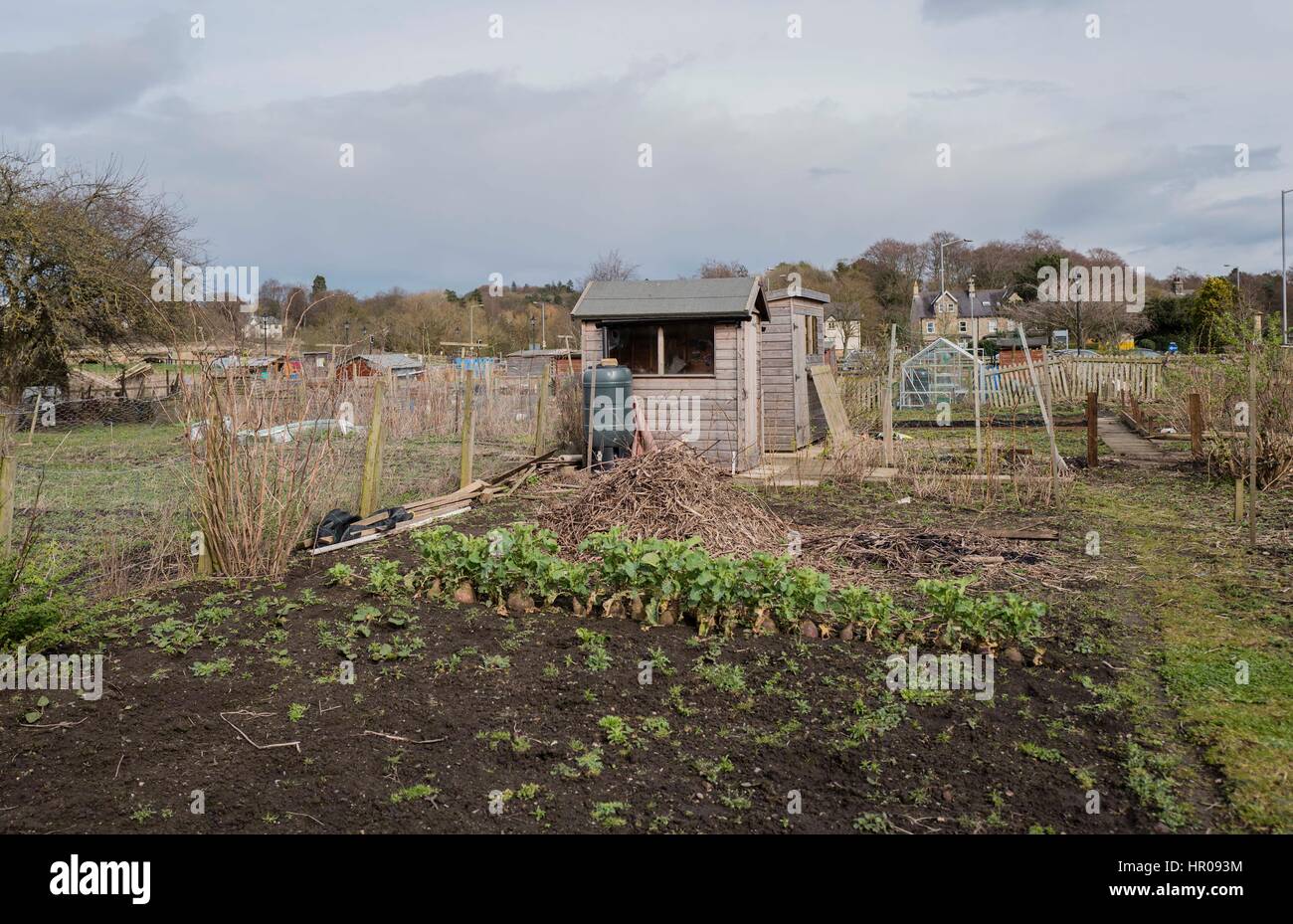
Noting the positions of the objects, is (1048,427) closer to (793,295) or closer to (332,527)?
(793,295)

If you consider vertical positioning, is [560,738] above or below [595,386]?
below

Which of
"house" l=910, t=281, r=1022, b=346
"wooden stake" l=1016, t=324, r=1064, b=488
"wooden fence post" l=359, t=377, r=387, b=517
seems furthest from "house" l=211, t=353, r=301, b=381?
"house" l=910, t=281, r=1022, b=346

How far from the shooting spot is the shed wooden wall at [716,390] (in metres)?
14.7

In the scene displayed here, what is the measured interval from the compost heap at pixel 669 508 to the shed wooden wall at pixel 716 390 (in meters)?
6.05

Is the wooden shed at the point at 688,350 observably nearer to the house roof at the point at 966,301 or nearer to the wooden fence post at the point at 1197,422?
the wooden fence post at the point at 1197,422

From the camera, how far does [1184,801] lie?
12.2 ft

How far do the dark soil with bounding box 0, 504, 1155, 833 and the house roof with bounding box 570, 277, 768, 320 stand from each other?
9537 mm

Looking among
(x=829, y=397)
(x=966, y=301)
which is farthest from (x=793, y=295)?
(x=966, y=301)

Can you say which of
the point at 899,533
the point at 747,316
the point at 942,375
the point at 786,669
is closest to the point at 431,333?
the point at 942,375

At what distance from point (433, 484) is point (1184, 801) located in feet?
29.0

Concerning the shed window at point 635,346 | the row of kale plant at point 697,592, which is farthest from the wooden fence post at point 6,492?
the shed window at point 635,346

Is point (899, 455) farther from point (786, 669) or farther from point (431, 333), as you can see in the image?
point (431, 333)

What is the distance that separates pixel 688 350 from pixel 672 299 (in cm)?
83

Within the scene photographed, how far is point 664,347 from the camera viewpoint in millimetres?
15023
